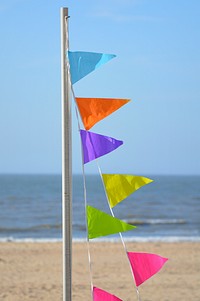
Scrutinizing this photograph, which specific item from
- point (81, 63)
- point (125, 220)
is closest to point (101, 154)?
point (81, 63)

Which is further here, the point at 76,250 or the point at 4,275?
the point at 76,250

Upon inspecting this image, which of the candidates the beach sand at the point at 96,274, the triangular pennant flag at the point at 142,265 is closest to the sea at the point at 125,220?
the beach sand at the point at 96,274

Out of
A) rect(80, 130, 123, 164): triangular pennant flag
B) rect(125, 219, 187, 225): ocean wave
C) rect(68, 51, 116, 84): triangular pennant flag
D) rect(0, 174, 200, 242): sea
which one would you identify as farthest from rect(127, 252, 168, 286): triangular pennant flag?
rect(125, 219, 187, 225): ocean wave

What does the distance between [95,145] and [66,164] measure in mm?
180

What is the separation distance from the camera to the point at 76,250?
40.8 feet

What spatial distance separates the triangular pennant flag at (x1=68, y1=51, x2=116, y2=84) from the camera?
3.38 m

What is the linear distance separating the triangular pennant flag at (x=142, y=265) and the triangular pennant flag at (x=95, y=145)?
19.8 inches

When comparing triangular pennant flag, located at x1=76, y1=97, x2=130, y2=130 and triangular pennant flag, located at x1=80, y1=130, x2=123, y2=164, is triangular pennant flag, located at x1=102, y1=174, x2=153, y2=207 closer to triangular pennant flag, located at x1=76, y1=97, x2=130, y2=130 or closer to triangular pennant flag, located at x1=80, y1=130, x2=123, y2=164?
triangular pennant flag, located at x1=80, y1=130, x2=123, y2=164

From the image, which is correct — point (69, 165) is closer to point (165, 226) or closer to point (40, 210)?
point (165, 226)

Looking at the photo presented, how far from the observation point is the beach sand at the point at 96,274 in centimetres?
812

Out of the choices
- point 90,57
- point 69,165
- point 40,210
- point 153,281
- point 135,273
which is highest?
point 90,57

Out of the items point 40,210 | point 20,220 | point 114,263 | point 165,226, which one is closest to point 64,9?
point 114,263

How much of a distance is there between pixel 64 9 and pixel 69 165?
73 centimetres

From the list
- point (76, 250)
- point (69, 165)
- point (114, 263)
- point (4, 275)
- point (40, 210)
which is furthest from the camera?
point (40, 210)
